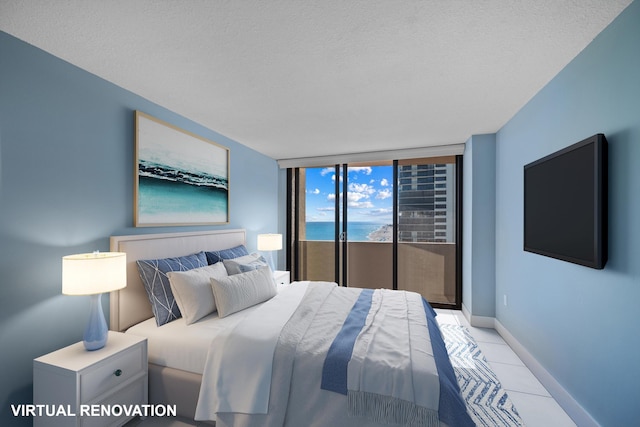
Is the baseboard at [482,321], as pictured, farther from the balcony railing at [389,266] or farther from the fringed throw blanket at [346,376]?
the fringed throw blanket at [346,376]

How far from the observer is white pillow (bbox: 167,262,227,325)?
211 centimetres

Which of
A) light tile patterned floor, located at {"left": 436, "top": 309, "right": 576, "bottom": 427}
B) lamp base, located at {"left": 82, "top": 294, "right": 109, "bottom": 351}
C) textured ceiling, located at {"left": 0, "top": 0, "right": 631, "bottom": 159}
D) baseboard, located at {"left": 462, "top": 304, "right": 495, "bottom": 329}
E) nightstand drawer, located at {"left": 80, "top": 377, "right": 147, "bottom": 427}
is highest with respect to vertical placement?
textured ceiling, located at {"left": 0, "top": 0, "right": 631, "bottom": 159}

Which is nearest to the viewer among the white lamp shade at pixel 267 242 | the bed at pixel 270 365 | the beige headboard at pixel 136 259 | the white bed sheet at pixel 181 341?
the bed at pixel 270 365

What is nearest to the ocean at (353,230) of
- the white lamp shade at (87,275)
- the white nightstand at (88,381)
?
the white nightstand at (88,381)

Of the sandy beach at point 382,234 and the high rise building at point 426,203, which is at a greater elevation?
the high rise building at point 426,203

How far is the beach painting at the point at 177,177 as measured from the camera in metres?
2.42

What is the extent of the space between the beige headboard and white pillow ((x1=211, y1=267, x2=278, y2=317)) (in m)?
0.63

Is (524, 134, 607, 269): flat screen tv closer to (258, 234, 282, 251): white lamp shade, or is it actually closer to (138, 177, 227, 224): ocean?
(258, 234, 282, 251): white lamp shade

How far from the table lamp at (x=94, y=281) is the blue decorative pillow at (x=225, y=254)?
3.79 ft

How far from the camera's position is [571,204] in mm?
1812

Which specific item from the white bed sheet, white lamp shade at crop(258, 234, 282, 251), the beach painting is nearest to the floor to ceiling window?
white lamp shade at crop(258, 234, 282, 251)

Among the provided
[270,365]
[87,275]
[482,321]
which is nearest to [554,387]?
[482,321]

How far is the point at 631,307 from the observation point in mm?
1415

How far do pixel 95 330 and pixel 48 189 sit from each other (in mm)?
985
